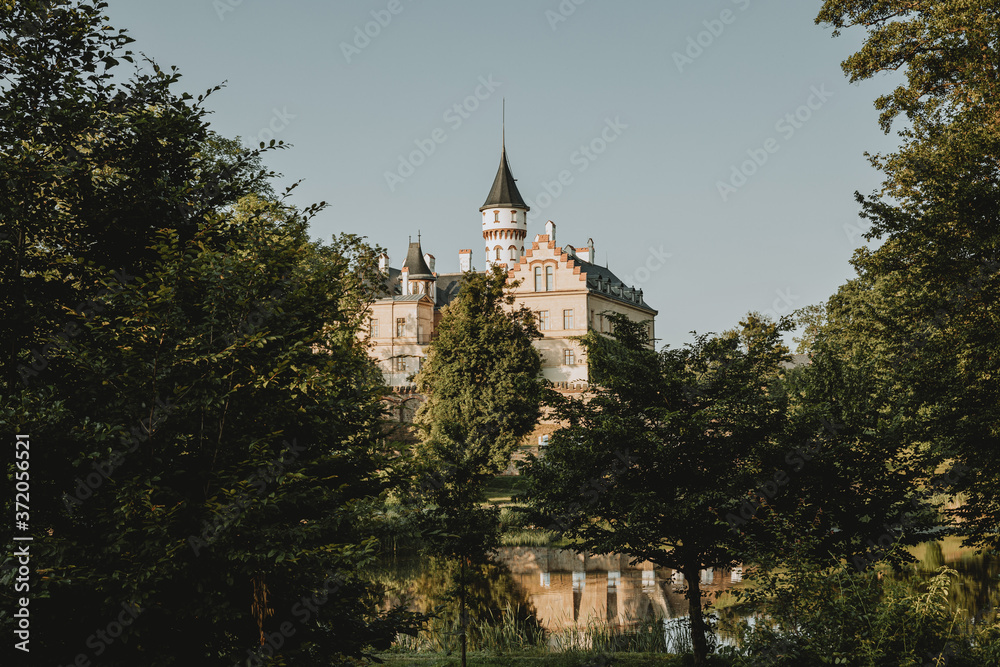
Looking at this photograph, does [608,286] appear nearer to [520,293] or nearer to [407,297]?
[520,293]

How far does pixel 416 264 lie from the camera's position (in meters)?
70.3

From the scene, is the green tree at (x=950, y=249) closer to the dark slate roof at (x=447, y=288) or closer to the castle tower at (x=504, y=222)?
the dark slate roof at (x=447, y=288)

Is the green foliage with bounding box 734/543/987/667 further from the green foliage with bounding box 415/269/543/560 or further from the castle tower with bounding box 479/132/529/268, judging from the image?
the castle tower with bounding box 479/132/529/268

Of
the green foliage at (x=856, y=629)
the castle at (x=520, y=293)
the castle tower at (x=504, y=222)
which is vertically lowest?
the green foliage at (x=856, y=629)


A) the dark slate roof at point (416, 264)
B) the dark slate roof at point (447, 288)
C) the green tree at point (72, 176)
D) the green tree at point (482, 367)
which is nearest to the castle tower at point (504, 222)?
the dark slate roof at point (447, 288)

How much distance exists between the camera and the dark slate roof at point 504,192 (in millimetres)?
75062

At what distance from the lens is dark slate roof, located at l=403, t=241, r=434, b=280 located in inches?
2756

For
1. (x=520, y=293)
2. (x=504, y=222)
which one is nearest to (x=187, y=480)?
(x=520, y=293)

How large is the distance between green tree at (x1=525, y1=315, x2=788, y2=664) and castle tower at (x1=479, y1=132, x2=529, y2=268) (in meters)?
62.7

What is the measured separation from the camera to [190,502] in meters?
5.86

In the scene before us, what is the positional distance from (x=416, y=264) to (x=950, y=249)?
59.1 m

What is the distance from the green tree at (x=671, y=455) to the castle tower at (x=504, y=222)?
62703 mm

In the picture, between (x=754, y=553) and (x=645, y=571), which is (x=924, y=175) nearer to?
(x=754, y=553)

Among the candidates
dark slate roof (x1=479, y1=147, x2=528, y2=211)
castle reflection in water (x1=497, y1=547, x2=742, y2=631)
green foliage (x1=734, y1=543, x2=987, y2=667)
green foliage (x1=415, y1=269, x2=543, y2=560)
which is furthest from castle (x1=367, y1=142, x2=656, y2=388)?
green foliage (x1=734, y1=543, x2=987, y2=667)
